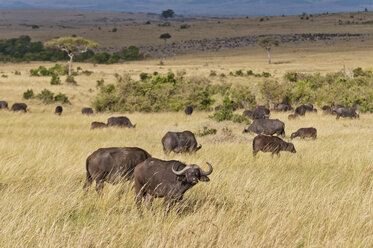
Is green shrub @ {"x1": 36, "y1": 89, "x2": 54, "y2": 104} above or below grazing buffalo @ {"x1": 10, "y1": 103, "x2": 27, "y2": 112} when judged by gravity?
below

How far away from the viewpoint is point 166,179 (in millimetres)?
5910

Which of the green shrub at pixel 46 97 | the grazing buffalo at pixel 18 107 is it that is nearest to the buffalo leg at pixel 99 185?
the grazing buffalo at pixel 18 107

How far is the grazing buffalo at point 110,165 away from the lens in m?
6.86

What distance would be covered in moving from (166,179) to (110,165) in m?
1.43

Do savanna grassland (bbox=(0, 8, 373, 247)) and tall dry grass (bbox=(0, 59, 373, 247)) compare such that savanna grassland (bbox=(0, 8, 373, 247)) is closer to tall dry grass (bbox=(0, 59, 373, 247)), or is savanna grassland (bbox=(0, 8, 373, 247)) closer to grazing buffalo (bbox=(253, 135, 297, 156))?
tall dry grass (bbox=(0, 59, 373, 247))

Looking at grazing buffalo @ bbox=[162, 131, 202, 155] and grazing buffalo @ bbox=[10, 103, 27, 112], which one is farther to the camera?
grazing buffalo @ bbox=[10, 103, 27, 112]

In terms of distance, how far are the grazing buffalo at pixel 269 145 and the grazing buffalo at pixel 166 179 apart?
6.43 meters

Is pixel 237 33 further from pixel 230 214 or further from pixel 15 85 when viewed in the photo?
pixel 230 214

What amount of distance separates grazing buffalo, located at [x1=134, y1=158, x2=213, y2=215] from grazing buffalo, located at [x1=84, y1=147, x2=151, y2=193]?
2.59ft

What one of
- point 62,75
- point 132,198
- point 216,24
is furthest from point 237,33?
point 132,198

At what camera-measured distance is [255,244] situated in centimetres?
412

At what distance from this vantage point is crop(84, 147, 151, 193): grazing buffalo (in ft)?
22.5

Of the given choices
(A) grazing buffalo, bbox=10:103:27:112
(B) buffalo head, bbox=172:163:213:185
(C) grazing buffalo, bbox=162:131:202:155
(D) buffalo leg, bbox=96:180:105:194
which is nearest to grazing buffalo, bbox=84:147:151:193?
(D) buffalo leg, bbox=96:180:105:194

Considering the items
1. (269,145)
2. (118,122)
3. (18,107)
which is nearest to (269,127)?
(269,145)
